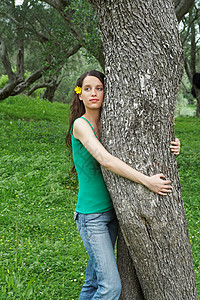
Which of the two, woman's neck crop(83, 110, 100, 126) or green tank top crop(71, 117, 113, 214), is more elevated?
woman's neck crop(83, 110, 100, 126)

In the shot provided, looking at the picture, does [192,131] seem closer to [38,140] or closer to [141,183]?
[38,140]

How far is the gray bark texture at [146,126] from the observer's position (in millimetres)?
2254

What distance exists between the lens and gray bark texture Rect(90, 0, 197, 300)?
225 cm

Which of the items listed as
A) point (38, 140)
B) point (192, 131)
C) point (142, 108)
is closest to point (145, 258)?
point (142, 108)

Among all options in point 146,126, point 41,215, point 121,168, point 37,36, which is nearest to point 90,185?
point 121,168

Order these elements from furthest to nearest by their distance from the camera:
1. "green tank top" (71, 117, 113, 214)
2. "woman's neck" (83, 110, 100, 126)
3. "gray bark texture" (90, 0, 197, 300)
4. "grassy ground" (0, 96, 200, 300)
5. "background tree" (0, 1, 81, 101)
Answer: "background tree" (0, 1, 81, 101) < "grassy ground" (0, 96, 200, 300) < "woman's neck" (83, 110, 100, 126) < "green tank top" (71, 117, 113, 214) < "gray bark texture" (90, 0, 197, 300)

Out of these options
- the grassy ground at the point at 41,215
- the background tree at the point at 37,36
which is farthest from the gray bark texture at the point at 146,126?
the background tree at the point at 37,36

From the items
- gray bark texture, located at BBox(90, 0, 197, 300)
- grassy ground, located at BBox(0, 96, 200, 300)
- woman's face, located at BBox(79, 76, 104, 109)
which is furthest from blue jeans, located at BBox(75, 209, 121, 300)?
grassy ground, located at BBox(0, 96, 200, 300)

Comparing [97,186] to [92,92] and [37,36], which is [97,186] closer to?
[92,92]

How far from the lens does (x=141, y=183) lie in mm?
2285

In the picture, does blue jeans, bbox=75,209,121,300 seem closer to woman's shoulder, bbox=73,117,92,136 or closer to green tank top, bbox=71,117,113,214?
green tank top, bbox=71,117,113,214

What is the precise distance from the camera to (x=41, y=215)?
206 inches

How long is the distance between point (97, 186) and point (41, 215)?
297 centimetres

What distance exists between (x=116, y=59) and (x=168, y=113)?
0.56 metres
